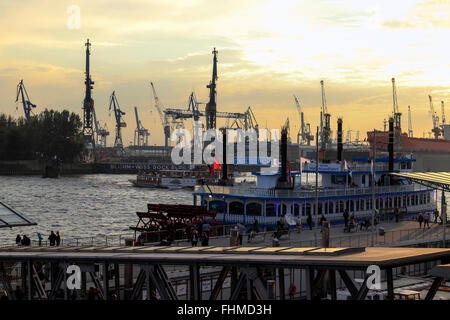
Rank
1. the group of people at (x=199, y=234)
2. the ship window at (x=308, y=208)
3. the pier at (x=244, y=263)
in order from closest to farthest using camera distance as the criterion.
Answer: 1. the pier at (x=244, y=263)
2. the group of people at (x=199, y=234)
3. the ship window at (x=308, y=208)

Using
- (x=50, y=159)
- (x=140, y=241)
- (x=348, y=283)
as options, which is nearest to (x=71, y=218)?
(x=140, y=241)

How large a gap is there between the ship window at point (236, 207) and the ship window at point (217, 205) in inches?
33.6

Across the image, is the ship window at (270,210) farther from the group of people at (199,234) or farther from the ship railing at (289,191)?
the group of people at (199,234)

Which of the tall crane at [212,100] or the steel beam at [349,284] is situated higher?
the tall crane at [212,100]

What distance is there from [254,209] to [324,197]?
4956 millimetres

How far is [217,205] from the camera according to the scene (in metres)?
45.1

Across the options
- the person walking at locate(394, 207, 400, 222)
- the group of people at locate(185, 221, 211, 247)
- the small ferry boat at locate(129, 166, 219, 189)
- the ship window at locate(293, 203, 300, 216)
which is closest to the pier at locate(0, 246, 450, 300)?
the group of people at locate(185, 221, 211, 247)

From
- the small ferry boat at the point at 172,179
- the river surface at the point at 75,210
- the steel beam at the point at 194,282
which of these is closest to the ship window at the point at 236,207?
Answer: the river surface at the point at 75,210

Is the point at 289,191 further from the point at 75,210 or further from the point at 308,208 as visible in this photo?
the point at 75,210

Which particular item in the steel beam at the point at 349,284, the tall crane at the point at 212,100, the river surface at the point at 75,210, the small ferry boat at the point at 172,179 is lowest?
the river surface at the point at 75,210

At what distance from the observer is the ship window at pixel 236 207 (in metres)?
43.7

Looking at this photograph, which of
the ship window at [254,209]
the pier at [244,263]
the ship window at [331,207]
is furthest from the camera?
the ship window at [331,207]
